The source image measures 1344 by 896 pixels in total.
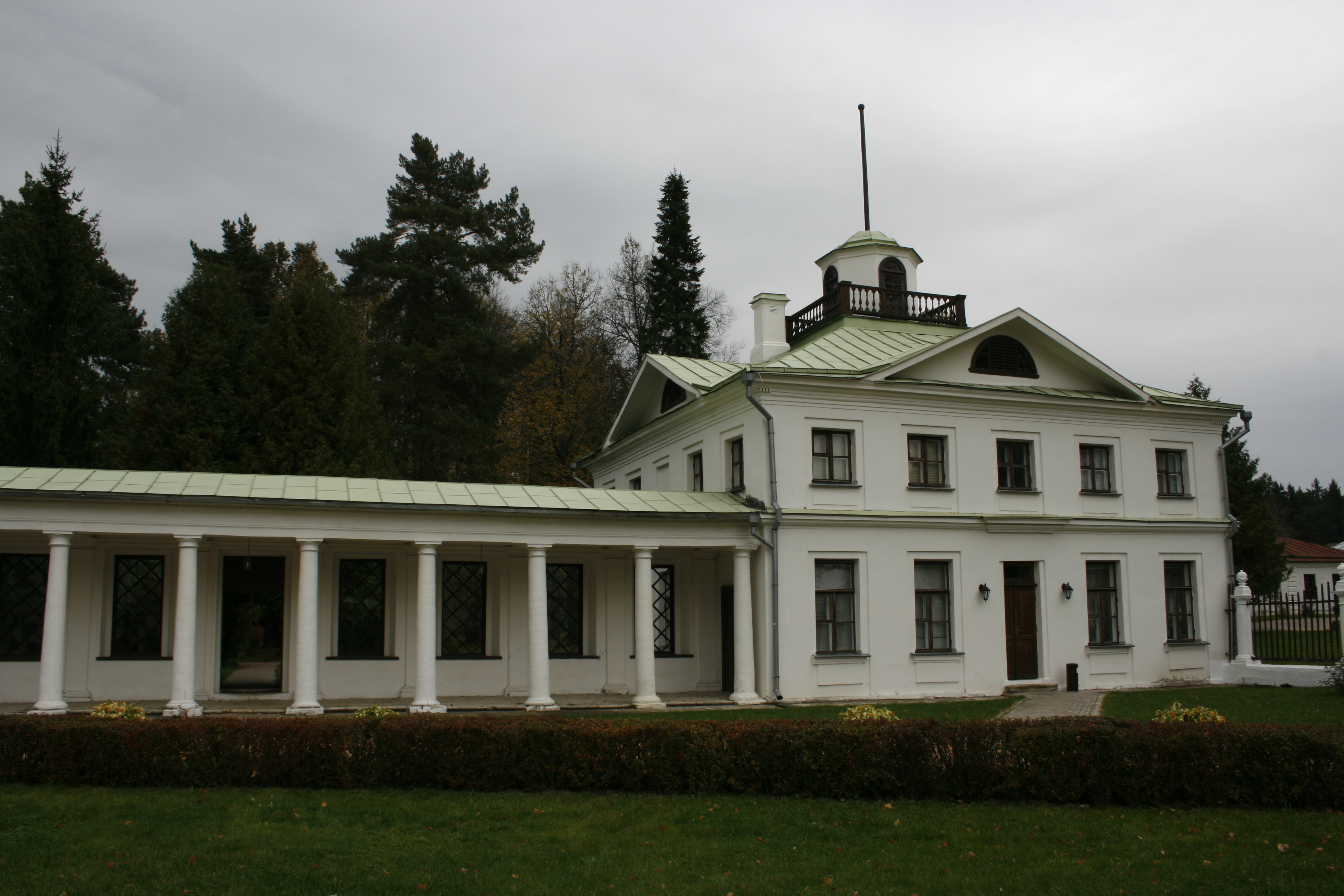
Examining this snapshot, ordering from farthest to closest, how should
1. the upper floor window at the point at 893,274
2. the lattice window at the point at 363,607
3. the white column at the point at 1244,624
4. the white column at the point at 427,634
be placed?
the upper floor window at the point at 893,274 < the white column at the point at 1244,624 < the lattice window at the point at 363,607 < the white column at the point at 427,634

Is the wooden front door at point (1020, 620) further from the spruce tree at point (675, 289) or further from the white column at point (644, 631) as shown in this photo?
the spruce tree at point (675, 289)

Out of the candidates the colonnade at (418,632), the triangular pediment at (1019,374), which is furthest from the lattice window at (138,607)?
the triangular pediment at (1019,374)

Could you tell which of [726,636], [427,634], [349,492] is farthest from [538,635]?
[726,636]

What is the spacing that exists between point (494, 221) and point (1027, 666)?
79.3ft

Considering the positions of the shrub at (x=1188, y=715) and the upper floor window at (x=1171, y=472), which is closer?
the shrub at (x=1188, y=715)

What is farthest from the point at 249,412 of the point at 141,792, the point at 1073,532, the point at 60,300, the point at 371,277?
the point at 1073,532

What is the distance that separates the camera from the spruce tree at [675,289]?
116ft

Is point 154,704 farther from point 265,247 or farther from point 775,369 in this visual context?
point 265,247

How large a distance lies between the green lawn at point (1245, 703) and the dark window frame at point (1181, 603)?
54.4 inches

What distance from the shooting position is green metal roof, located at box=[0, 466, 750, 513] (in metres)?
15.1

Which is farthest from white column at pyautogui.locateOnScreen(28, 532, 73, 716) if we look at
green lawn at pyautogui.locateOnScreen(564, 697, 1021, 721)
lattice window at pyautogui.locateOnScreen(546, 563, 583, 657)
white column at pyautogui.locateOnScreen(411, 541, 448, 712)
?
lattice window at pyautogui.locateOnScreen(546, 563, 583, 657)

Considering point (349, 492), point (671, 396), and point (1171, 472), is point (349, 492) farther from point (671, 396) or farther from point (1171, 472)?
point (1171, 472)

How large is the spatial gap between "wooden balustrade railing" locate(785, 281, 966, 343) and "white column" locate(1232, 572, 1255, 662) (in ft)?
27.5

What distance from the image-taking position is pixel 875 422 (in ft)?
64.6
